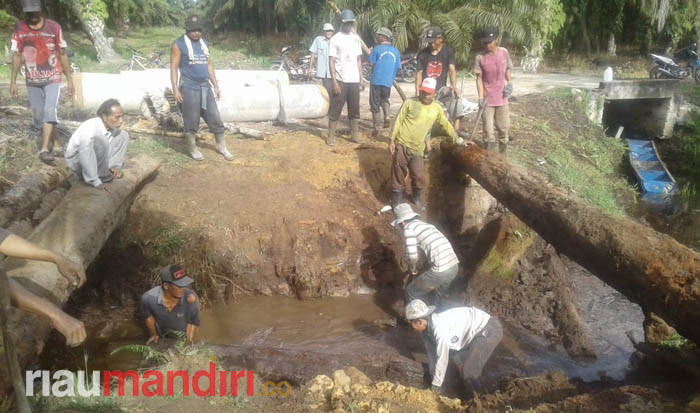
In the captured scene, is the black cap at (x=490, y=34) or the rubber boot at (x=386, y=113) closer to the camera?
the black cap at (x=490, y=34)

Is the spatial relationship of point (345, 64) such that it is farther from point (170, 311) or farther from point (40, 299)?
point (40, 299)

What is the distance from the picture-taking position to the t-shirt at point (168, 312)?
4938 millimetres

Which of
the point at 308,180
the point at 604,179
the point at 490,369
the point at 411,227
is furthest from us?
the point at 604,179

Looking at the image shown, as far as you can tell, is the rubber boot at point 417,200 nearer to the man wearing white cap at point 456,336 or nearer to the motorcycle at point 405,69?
the man wearing white cap at point 456,336

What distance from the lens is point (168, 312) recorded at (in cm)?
495

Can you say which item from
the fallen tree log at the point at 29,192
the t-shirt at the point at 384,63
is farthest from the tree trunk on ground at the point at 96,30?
the fallen tree log at the point at 29,192

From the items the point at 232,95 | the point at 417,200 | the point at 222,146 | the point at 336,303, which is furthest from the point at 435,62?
the point at 336,303

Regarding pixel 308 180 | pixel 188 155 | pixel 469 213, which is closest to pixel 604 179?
pixel 469 213

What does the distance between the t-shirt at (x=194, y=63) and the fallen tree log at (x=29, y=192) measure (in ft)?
6.57

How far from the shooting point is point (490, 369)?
5.37 m

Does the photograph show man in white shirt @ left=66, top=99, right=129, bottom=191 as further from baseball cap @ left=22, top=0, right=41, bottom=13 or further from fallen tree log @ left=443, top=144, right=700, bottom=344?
fallen tree log @ left=443, top=144, right=700, bottom=344

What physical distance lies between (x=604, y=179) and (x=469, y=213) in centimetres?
436

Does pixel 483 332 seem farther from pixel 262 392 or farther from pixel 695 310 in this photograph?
pixel 262 392

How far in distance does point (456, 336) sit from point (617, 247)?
63.3 inches
